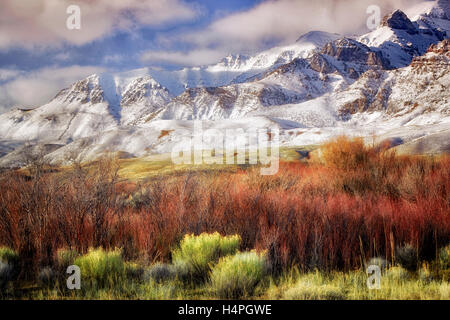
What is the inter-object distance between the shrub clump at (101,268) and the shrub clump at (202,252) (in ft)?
2.44

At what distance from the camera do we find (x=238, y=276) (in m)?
3.65

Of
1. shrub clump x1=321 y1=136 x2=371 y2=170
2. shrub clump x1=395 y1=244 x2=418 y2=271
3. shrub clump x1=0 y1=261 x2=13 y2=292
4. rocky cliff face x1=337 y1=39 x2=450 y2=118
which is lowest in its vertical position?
shrub clump x1=395 y1=244 x2=418 y2=271

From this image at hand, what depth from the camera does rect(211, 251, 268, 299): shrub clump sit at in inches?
140

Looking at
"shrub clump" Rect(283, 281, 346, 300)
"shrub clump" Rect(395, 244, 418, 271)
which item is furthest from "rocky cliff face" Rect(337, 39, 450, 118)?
"shrub clump" Rect(283, 281, 346, 300)

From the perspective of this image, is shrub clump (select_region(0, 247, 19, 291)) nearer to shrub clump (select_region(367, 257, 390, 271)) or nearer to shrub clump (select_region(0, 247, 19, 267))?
shrub clump (select_region(0, 247, 19, 267))

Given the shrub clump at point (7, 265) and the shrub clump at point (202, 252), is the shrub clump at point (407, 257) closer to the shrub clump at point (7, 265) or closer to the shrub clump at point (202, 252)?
the shrub clump at point (202, 252)

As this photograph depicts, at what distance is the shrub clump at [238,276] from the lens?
3545 millimetres

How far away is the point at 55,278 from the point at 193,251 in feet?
5.84

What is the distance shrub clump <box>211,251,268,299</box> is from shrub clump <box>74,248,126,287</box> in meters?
1.23

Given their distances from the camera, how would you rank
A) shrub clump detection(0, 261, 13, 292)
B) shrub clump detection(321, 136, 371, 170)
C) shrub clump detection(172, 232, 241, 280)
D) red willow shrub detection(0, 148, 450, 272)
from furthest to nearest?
1. shrub clump detection(321, 136, 371, 170)
2. red willow shrub detection(0, 148, 450, 272)
3. shrub clump detection(172, 232, 241, 280)
4. shrub clump detection(0, 261, 13, 292)

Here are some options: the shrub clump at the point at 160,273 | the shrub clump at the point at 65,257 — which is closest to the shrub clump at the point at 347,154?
the shrub clump at the point at 160,273

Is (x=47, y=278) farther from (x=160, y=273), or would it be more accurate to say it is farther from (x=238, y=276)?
(x=238, y=276)

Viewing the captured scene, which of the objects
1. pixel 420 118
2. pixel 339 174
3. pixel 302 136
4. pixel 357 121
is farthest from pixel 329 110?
pixel 339 174

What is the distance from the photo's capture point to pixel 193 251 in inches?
173
